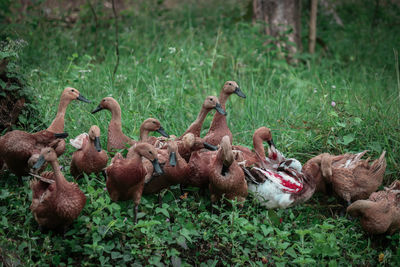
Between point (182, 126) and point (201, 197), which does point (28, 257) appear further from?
point (182, 126)

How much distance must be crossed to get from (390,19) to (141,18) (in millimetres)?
5239

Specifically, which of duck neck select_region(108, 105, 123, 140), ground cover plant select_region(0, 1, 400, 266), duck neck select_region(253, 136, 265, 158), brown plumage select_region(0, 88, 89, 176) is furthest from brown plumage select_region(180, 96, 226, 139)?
brown plumage select_region(0, 88, 89, 176)

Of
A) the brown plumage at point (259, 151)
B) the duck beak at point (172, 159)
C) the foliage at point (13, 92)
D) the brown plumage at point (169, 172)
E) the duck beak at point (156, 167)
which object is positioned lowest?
the brown plumage at point (259, 151)

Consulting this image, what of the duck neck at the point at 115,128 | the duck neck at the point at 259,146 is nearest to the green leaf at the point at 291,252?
the duck neck at the point at 259,146

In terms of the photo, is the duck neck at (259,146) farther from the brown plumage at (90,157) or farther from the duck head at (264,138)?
the brown plumage at (90,157)

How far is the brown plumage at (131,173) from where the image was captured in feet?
12.3

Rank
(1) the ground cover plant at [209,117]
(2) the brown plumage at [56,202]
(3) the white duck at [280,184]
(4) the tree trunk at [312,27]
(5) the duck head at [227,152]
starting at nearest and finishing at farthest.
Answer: (2) the brown plumage at [56,202]
(1) the ground cover plant at [209,117]
(5) the duck head at [227,152]
(3) the white duck at [280,184]
(4) the tree trunk at [312,27]

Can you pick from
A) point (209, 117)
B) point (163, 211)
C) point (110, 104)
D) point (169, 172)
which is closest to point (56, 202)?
point (163, 211)

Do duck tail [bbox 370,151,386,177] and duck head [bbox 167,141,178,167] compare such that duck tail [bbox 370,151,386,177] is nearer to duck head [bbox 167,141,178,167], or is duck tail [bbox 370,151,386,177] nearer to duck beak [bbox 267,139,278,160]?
duck beak [bbox 267,139,278,160]

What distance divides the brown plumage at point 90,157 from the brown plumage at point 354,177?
206cm

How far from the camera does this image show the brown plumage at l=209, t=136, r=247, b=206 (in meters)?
3.99

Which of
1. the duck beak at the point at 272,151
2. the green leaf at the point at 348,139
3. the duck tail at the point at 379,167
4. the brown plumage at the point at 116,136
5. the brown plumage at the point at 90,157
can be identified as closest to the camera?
the brown plumage at the point at 90,157

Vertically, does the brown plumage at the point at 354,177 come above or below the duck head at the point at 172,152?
below

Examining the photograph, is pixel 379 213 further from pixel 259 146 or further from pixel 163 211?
pixel 163 211
